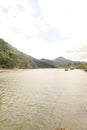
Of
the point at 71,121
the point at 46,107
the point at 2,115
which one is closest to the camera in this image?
the point at 71,121

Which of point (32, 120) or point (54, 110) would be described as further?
point (54, 110)

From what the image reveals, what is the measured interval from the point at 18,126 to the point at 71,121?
7.58 m

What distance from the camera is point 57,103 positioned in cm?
3966

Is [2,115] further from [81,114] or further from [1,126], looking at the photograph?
[81,114]

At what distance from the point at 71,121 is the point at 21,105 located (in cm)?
1291

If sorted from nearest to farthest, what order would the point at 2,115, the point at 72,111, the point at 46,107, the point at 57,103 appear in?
the point at 2,115 < the point at 72,111 < the point at 46,107 < the point at 57,103

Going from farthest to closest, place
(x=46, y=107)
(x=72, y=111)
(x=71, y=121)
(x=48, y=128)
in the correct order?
(x=46, y=107), (x=72, y=111), (x=71, y=121), (x=48, y=128)

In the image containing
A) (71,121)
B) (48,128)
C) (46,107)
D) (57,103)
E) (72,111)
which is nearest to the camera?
(48,128)

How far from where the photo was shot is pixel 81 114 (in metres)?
30.6

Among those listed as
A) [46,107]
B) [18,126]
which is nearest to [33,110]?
[46,107]

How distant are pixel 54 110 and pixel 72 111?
3.15m

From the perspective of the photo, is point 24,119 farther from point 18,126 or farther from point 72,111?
point 72,111

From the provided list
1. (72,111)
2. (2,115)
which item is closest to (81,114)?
(72,111)

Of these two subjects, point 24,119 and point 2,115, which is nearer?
point 24,119
